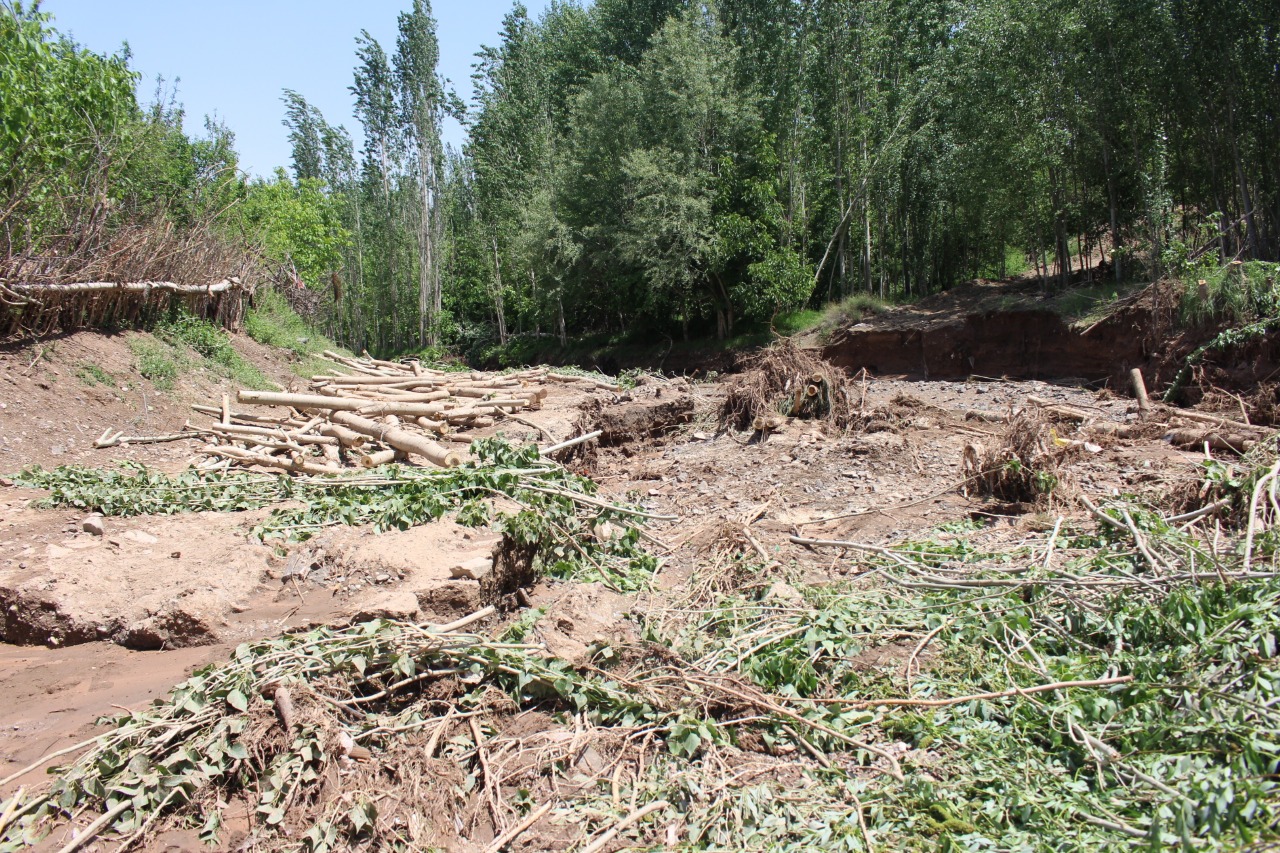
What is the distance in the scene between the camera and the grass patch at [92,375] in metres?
10.8

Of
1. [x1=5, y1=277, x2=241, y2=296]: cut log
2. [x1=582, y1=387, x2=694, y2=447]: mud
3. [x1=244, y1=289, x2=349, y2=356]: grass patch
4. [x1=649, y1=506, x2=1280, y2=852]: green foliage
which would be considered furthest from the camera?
[x1=244, y1=289, x2=349, y2=356]: grass patch

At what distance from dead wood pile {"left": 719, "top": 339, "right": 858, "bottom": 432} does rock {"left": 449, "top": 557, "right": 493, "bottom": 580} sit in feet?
20.0

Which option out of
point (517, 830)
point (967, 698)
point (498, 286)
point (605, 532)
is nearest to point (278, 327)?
point (605, 532)

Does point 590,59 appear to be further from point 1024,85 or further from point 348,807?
point 348,807

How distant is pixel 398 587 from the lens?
482 cm

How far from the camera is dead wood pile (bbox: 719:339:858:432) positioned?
10680mm

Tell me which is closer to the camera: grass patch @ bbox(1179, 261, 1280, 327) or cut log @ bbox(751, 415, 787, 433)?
cut log @ bbox(751, 415, 787, 433)

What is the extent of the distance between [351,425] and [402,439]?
1.39 meters

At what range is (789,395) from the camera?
431 inches

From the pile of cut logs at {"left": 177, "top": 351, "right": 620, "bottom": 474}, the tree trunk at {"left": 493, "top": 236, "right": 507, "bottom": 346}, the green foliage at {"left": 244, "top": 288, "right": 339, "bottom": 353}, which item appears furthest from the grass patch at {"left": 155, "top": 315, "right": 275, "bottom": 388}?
the tree trunk at {"left": 493, "top": 236, "right": 507, "bottom": 346}

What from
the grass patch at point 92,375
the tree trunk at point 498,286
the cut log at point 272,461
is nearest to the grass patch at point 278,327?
the grass patch at point 92,375

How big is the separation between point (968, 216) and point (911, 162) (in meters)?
2.13

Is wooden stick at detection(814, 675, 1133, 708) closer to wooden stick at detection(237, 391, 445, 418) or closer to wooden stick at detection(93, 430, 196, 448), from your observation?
wooden stick at detection(237, 391, 445, 418)

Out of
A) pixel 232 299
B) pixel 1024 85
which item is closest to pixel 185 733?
pixel 232 299
